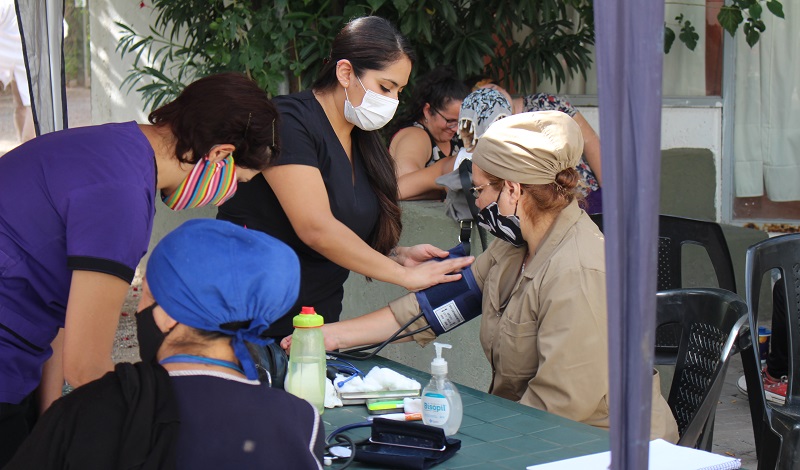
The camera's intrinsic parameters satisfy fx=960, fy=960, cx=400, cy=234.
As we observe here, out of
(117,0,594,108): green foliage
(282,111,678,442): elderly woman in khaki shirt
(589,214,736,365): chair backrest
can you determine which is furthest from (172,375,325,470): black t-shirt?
(117,0,594,108): green foliage

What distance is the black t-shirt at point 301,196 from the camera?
3062 mm

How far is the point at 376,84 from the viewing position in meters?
3.12

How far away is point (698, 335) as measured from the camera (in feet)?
9.18

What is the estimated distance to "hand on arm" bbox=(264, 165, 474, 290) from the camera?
3025 mm

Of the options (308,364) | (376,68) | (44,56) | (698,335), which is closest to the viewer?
(308,364)

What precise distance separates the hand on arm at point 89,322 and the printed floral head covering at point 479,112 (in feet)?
8.14

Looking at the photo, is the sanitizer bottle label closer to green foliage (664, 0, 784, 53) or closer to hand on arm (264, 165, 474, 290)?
hand on arm (264, 165, 474, 290)

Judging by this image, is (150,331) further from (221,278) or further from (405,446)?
(405,446)

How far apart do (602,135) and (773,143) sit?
516cm

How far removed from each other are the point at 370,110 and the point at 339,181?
0.84ft

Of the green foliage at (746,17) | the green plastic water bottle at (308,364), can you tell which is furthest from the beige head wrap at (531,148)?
the green foliage at (746,17)

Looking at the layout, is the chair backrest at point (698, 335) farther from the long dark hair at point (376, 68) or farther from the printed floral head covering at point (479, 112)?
the printed floral head covering at point (479, 112)

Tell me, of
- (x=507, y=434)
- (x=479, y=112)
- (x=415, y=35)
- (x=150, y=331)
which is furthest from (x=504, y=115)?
(x=150, y=331)

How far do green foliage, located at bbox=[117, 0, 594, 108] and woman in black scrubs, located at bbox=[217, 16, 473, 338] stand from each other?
1.93m
